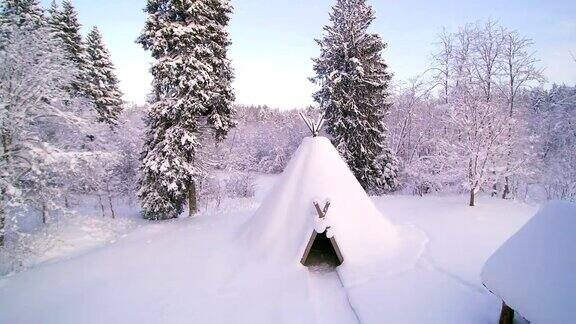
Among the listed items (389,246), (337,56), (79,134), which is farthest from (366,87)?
(79,134)

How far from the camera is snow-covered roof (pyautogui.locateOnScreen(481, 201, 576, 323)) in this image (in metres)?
5.07

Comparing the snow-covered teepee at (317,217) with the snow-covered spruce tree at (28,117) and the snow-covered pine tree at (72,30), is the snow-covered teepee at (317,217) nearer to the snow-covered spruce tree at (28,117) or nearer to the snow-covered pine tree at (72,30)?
the snow-covered spruce tree at (28,117)

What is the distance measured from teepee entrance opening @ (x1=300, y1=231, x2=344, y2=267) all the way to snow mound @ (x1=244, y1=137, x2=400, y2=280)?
20 cm

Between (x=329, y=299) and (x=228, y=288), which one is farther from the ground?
(x=329, y=299)

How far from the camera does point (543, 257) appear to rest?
18.9 ft

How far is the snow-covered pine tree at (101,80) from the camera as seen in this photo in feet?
90.1

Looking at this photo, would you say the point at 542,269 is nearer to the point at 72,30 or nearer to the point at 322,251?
the point at 322,251

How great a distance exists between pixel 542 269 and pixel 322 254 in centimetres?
635

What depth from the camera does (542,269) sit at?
5.60m

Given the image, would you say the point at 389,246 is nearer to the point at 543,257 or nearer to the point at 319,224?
the point at 319,224

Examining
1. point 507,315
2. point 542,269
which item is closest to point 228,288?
point 507,315

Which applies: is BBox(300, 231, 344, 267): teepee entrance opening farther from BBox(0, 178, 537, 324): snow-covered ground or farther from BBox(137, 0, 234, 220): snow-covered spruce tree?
BBox(137, 0, 234, 220): snow-covered spruce tree

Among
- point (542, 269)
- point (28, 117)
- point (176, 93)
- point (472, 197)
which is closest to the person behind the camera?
point (542, 269)

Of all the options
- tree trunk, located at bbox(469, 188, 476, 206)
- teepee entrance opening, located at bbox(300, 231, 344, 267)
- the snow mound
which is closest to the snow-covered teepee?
the snow mound
